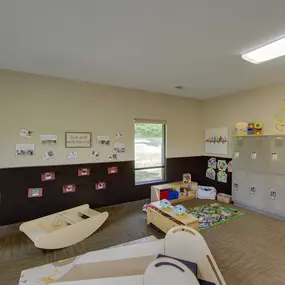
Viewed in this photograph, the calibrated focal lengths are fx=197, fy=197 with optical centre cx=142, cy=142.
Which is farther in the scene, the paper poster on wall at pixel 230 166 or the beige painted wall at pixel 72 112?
the paper poster on wall at pixel 230 166

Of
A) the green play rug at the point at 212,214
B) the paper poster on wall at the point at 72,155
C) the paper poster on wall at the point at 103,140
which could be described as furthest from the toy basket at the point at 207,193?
the paper poster on wall at the point at 72,155

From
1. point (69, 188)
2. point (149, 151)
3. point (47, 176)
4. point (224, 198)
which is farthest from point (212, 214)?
point (47, 176)

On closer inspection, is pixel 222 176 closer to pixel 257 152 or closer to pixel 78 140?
pixel 257 152

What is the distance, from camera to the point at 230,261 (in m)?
2.33

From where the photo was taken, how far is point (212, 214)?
3.71 metres

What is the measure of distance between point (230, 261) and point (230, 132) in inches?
120

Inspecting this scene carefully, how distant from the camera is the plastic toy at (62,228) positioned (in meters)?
2.49

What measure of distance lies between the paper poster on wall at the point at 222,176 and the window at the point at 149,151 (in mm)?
1391

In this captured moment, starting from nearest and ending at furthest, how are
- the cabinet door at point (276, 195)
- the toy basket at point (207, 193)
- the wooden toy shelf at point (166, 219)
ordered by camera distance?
the wooden toy shelf at point (166, 219) → the cabinet door at point (276, 195) → the toy basket at point (207, 193)

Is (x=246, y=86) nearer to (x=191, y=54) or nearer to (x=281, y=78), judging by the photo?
(x=281, y=78)

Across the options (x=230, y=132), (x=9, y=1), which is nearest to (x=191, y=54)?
(x=9, y=1)

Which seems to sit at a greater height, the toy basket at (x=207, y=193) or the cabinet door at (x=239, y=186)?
the cabinet door at (x=239, y=186)

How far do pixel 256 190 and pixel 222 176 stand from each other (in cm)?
99

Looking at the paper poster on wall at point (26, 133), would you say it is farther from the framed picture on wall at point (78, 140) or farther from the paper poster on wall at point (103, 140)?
the paper poster on wall at point (103, 140)
